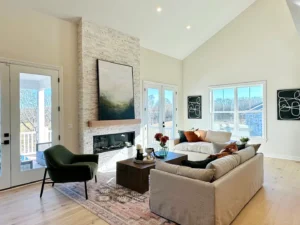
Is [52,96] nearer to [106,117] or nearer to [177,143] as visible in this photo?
[106,117]

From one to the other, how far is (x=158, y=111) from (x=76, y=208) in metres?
4.57

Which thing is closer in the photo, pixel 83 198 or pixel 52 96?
pixel 83 198

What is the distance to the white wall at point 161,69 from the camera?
667cm

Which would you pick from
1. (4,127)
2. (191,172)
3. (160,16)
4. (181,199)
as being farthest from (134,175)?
(160,16)

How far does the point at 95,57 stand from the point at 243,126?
17.0ft

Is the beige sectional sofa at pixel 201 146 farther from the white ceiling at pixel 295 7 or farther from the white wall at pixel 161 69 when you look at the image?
the white ceiling at pixel 295 7

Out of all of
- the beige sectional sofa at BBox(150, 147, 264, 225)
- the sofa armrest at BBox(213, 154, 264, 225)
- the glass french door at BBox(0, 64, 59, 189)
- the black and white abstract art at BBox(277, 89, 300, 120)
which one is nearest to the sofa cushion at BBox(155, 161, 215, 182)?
the beige sectional sofa at BBox(150, 147, 264, 225)

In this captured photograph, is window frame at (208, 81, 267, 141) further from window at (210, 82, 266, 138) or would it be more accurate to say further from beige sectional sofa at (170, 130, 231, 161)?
beige sectional sofa at (170, 130, 231, 161)

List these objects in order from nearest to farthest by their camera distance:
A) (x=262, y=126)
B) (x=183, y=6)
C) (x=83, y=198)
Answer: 1. (x=83, y=198)
2. (x=183, y=6)
3. (x=262, y=126)

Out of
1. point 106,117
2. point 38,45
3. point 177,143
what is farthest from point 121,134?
point 38,45

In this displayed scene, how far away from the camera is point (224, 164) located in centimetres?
262

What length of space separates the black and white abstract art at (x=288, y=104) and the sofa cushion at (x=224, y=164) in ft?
12.9

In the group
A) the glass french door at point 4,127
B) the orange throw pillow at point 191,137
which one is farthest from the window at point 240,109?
the glass french door at point 4,127

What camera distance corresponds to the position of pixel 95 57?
511cm
